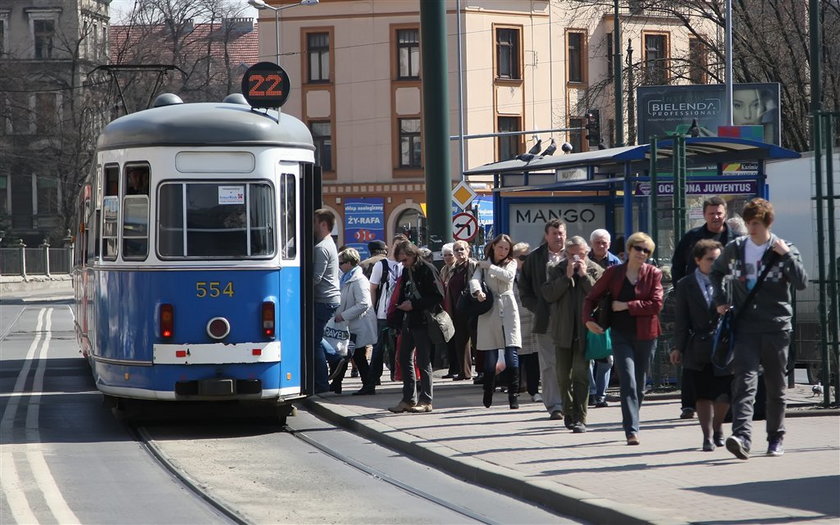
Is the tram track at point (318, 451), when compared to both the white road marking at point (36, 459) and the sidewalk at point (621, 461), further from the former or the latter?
the white road marking at point (36, 459)

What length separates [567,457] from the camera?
1046 centimetres

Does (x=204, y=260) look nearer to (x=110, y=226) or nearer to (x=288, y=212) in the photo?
(x=288, y=212)

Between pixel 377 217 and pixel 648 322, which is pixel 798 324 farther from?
pixel 377 217

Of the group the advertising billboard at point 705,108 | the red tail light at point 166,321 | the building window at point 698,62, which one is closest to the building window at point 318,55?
the building window at point 698,62

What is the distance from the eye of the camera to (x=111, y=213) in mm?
13141

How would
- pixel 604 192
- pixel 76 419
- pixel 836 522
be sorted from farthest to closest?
pixel 604 192 < pixel 76 419 < pixel 836 522

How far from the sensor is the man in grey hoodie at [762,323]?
389 inches

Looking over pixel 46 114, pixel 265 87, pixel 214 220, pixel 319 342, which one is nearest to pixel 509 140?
pixel 46 114

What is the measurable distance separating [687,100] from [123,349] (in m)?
14.8

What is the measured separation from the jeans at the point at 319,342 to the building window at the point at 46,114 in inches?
2342

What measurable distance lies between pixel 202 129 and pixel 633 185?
21.4 feet

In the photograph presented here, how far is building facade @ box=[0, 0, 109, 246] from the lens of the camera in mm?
69375

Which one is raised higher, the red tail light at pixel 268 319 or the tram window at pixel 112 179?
the tram window at pixel 112 179

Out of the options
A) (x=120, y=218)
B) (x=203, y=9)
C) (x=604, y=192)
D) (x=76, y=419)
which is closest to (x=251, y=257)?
(x=120, y=218)
